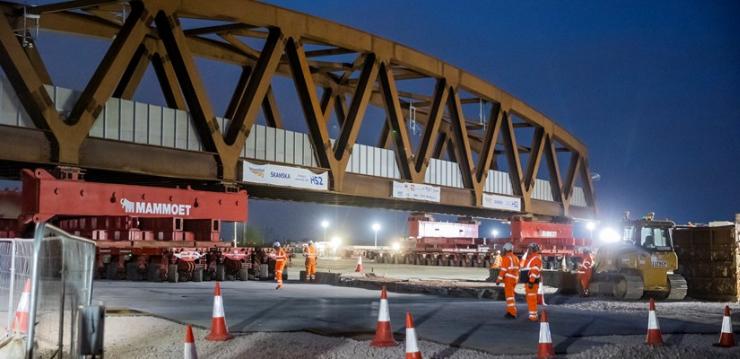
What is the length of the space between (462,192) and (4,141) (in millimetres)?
26770

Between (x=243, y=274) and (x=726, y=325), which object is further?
(x=243, y=274)

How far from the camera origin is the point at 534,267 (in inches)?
596

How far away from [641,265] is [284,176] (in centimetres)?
1592

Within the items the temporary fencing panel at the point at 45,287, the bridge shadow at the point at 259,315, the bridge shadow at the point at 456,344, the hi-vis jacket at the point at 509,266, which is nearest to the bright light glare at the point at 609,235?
the hi-vis jacket at the point at 509,266

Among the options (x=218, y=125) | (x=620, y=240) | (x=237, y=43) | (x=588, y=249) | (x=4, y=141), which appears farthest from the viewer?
(x=588, y=249)

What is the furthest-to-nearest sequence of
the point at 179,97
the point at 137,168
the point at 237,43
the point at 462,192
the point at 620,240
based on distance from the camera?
1. the point at 462,192
2. the point at 237,43
3. the point at 179,97
4. the point at 137,168
5. the point at 620,240

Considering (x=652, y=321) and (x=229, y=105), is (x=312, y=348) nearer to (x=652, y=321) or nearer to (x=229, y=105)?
(x=652, y=321)

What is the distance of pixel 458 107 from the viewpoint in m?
43.7

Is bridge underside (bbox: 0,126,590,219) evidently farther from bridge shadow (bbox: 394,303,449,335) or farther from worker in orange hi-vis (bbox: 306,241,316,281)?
bridge shadow (bbox: 394,303,449,335)

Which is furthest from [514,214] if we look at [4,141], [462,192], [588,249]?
[4,141]

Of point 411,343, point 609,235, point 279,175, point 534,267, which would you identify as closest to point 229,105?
point 279,175

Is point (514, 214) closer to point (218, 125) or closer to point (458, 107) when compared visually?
point (458, 107)

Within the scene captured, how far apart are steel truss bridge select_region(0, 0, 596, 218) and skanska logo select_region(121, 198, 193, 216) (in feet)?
5.13

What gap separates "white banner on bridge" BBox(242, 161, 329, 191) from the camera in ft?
105
